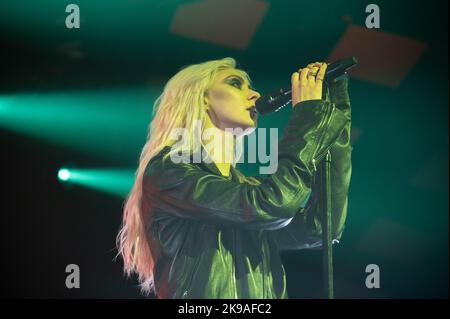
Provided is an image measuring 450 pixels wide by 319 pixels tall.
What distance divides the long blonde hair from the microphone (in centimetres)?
21

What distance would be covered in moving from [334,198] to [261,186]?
335mm

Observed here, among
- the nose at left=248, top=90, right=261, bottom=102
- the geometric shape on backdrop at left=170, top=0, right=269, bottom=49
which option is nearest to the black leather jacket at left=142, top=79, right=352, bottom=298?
the nose at left=248, top=90, right=261, bottom=102

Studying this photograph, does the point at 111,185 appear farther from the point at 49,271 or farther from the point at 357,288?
the point at 357,288

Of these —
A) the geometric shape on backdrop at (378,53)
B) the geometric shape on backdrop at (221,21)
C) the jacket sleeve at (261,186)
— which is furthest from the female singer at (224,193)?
the geometric shape on backdrop at (378,53)

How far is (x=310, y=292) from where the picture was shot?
275 centimetres

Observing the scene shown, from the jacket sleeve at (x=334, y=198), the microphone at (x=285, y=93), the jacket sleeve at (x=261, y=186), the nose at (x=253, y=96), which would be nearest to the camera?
the jacket sleeve at (x=261, y=186)

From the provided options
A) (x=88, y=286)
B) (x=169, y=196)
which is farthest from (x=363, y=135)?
(x=88, y=286)

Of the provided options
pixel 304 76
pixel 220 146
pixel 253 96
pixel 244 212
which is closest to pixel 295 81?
pixel 304 76

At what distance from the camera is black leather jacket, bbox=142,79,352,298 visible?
237cm

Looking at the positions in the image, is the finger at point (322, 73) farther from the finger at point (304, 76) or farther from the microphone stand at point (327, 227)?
the microphone stand at point (327, 227)

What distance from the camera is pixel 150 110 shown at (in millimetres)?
2846

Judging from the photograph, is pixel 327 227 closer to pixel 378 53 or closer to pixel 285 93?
pixel 285 93

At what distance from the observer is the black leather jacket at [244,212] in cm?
237

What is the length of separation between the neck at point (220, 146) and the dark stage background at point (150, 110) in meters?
0.21
